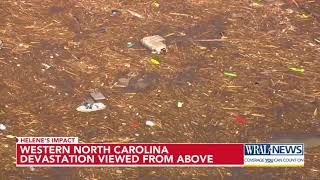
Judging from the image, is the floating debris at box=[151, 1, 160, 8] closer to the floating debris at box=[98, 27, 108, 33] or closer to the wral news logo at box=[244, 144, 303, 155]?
the floating debris at box=[98, 27, 108, 33]

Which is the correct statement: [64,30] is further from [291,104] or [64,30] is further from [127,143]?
[291,104]

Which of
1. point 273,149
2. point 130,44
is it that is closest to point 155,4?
point 130,44

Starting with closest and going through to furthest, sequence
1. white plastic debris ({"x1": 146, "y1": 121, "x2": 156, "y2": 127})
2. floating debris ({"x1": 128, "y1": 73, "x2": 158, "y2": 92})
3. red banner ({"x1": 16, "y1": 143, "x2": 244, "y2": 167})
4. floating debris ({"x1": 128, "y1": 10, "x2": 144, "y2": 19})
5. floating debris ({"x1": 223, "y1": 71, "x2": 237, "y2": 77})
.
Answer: red banner ({"x1": 16, "y1": 143, "x2": 244, "y2": 167})
white plastic debris ({"x1": 146, "y1": 121, "x2": 156, "y2": 127})
floating debris ({"x1": 128, "y1": 73, "x2": 158, "y2": 92})
floating debris ({"x1": 223, "y1": 71, "x2": 237, "y2": 77})
floating debris ({"x1": 128, "y1": 10, "x2": 144, "y2": 19})

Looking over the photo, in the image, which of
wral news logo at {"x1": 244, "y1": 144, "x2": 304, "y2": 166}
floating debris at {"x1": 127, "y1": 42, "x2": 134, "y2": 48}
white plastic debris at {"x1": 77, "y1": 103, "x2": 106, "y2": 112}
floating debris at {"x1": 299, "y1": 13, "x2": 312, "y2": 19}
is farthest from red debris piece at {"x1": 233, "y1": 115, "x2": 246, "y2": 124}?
floating debris at {"x1": 299, "y1": 13, "x2": 312, "y2": 19}

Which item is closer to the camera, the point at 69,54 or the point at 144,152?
the point at 144,152

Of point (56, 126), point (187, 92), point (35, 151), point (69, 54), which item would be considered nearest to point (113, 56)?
point (69, 54)

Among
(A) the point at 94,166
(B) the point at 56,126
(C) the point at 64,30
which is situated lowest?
(A) the point at 94,166

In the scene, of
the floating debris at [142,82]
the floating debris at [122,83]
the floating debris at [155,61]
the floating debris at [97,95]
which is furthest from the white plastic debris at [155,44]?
the floating debris at [97,95]
